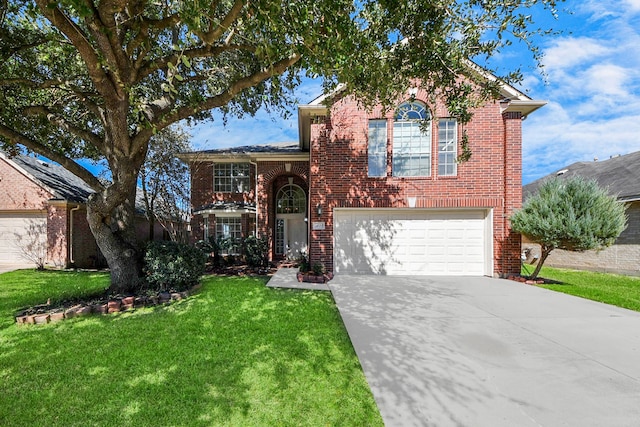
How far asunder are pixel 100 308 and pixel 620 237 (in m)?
17.5

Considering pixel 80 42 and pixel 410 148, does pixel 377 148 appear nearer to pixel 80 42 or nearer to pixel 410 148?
pixel 410 148

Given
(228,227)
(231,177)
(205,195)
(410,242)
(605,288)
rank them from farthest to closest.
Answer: (231,177) < (205,195) < (228,227) < (410,242) < (605,288)

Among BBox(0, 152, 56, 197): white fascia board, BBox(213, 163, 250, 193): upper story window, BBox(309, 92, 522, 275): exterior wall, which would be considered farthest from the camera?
BBox(213, 163, 250, 193): upper story window

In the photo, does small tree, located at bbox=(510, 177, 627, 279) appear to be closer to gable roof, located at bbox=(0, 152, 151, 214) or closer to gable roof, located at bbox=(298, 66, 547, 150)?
gable roof, located at bbox=(298, 66, 547, 150)

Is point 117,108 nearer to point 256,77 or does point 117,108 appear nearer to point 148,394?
point 256,77

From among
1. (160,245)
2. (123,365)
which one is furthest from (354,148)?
(123,365)

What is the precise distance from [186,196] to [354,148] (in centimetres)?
787

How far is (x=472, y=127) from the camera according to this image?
9.29 m

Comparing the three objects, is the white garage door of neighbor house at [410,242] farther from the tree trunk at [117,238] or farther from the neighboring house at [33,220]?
the neighboring house at [33,220]

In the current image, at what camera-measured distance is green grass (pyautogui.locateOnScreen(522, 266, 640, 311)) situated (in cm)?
675

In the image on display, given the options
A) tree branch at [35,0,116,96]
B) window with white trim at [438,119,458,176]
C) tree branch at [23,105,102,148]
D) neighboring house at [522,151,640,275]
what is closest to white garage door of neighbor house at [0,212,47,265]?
tree branch at [23,105,102,148]

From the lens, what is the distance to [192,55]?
5.34m

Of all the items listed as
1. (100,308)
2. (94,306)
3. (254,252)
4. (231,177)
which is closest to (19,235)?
(231,177)

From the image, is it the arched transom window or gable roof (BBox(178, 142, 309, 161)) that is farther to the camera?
the arched transom window
